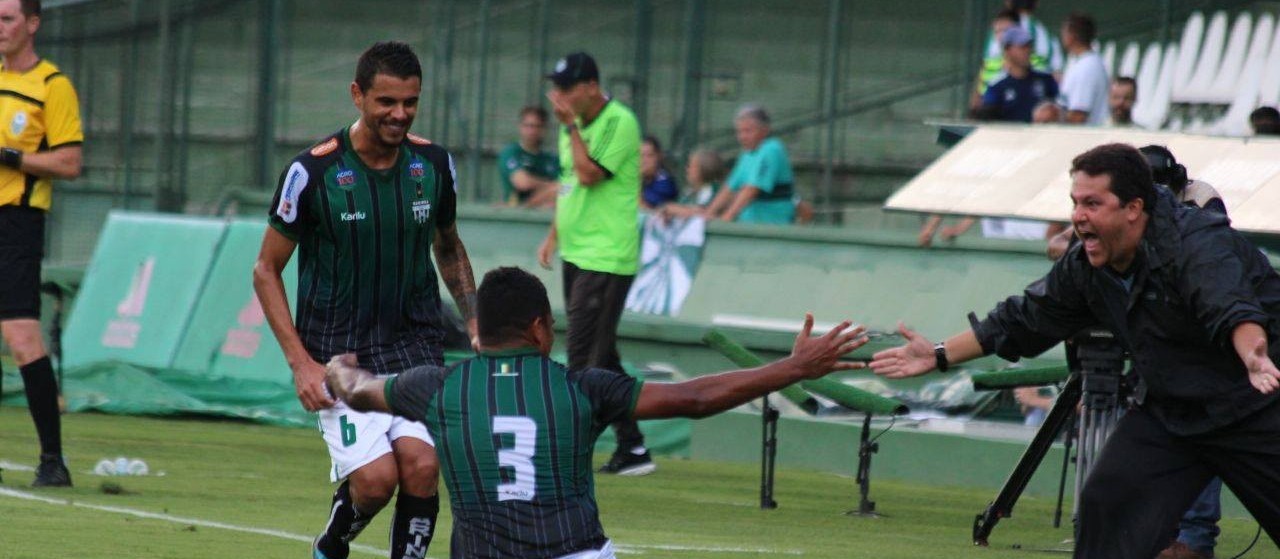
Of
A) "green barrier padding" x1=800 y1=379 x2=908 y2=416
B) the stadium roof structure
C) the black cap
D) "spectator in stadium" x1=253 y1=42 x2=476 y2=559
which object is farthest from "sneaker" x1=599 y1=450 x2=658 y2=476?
"spectator in stadium" x1=253 y1=42 x2=476 y2=559

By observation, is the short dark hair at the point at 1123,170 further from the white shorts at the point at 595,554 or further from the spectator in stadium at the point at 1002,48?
the spectator in stadium at the point at 1002,48

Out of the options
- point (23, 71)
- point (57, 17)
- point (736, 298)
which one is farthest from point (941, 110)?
point (23, 71)

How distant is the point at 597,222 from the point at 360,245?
5.28 meters

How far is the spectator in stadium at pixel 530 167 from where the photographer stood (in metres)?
17.9

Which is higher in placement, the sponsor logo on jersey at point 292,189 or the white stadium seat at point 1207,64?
the white stadium seat at point 1207,64

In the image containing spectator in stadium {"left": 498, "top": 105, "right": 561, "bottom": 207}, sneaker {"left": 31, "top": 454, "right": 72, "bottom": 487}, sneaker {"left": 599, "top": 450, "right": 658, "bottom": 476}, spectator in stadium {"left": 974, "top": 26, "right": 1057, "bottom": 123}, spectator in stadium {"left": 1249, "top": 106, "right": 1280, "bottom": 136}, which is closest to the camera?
sneaker {"left": 31, "top": 454, "right": 72, "bottom": 487}

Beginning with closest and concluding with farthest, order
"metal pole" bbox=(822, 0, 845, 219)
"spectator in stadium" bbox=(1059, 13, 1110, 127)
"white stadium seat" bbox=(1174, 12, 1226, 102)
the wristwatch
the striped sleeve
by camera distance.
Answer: the striped sleeve → the wristwatch → "spectator in stadium" bbox=(1059, 13, 1110, 127) → "white stadium seat" bbox=(1174, 12, 1226, 102) → "metal pole" bbox=(822, 0, 845, 219)

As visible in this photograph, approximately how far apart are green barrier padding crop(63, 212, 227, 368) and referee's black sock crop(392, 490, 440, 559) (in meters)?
10.3

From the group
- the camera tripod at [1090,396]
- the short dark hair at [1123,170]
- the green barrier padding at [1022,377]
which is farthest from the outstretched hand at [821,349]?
the green barrier padding at [1022,377]

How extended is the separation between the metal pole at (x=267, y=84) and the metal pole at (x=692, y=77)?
4.15m

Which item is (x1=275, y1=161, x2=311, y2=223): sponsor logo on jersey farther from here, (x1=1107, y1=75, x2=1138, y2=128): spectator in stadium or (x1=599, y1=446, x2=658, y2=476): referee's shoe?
(x1=1107, y1=75, x2=1138, y2=128): spectator in stadium

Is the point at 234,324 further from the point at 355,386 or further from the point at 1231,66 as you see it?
the point at 355,386

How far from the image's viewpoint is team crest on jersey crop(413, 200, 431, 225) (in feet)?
23.6

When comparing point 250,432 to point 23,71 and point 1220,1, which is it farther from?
point 1220,1
